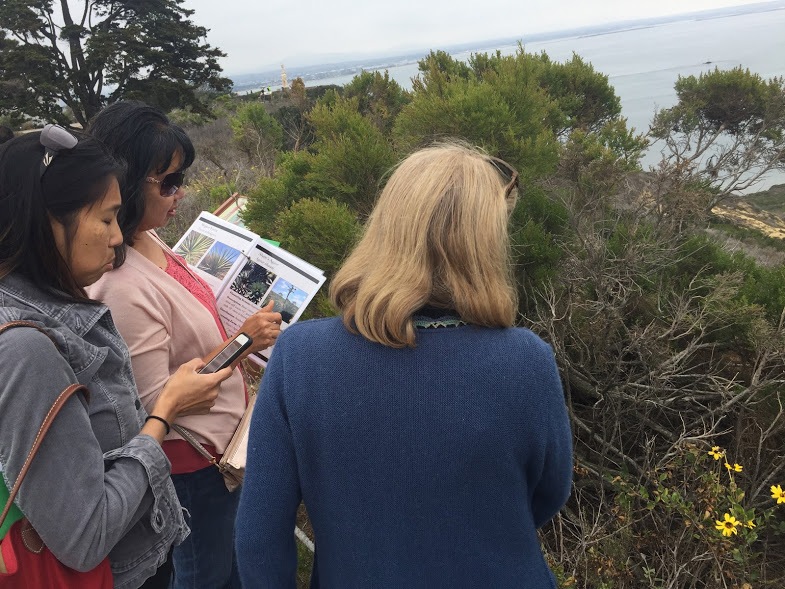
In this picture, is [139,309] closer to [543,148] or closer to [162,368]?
[162,368]

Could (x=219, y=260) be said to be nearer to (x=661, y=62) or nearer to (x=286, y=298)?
(x=286, y=298)

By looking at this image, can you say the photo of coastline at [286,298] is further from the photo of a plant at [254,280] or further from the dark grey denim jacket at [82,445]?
the dark grey denim jacket at [82,445]

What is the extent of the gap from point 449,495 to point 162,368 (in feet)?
3.08

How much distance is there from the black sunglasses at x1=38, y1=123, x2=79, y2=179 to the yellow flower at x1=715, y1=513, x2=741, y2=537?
2287 mm

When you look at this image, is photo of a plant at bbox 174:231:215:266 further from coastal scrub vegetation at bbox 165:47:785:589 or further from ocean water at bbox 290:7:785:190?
ocean water at bbox 290:7:785:190

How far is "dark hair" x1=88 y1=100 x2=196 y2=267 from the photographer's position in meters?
1.59

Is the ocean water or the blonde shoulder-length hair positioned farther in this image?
the ocean water

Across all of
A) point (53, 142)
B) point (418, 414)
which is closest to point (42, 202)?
point (53, 142)

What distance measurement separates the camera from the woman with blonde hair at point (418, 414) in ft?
3.16

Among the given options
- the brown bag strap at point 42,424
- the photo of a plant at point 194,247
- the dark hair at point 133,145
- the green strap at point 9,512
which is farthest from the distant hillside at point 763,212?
the green strap at point 9,512

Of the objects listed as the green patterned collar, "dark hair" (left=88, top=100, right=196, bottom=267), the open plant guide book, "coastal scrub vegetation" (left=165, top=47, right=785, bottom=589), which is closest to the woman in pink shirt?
"dark hair" (left=88, top=100, right=196, bottom=267)

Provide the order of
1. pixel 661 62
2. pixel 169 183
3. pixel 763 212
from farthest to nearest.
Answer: pixel 661 62 < pixel 763 212 < pixel 169 183

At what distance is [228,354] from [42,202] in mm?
672

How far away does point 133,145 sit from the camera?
1.62 meters
